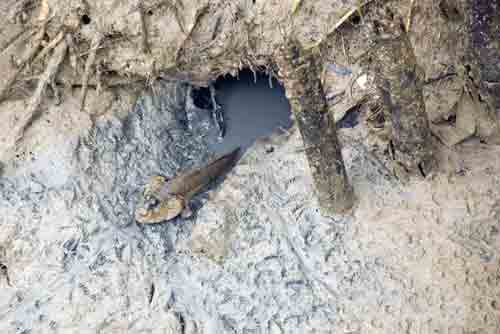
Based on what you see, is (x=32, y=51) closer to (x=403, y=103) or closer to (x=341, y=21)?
(x=341, y=21)

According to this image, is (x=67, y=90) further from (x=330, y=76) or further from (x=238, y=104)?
(x=330, y=76)

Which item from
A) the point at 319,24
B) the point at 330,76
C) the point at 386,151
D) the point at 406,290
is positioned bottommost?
the point at 406,290

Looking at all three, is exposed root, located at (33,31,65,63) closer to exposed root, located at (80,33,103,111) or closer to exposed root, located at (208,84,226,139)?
exposed root, located at (80,33,103,111)

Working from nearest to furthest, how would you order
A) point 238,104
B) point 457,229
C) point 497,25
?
point 497,25 → point 457,229 → point 238,104

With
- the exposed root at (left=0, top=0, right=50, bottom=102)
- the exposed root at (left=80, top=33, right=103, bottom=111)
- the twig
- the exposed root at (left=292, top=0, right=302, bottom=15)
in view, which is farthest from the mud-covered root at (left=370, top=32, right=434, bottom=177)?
the exposed root at (left=0, top=0, right=50, bottom=102)

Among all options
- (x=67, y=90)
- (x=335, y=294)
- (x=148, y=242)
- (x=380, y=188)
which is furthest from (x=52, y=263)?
(x=380, y=188)

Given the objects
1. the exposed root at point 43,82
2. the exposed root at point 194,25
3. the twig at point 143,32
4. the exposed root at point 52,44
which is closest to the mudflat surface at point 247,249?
the exposed root at point 43,82
